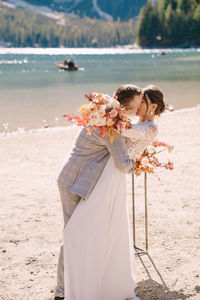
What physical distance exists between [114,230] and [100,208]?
0.84ft

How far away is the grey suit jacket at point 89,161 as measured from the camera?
3.27 meters

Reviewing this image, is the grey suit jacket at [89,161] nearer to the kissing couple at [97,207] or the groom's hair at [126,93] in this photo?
the kissing couple at [97,207]

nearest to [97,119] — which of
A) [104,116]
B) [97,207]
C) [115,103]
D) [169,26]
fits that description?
[104,116]

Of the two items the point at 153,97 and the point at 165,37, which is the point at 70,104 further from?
the point at 165,37

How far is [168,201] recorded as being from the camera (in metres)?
6.60

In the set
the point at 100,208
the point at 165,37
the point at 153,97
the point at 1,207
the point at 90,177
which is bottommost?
the point at 1,207

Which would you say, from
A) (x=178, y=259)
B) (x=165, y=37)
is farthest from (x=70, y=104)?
(x=165, y=37)

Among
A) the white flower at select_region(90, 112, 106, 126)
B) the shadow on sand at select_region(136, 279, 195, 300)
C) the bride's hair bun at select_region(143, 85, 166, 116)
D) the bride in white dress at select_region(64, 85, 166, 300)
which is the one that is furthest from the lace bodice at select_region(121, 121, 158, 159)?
the shadow on sand at select_region(136, 279, 195, 300)

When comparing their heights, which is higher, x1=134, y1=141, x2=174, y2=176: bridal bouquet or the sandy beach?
x1=134, y1=141, x2=174, y2=176: bridal bouquet

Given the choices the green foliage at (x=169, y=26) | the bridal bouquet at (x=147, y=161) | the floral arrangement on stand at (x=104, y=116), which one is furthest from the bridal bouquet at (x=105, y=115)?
the green foliage at (x=169, y=26)

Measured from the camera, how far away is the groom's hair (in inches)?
133

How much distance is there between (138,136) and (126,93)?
382 millimetres

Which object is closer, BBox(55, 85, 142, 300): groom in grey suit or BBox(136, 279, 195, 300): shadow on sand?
BBox(55, 85, 142, 300): groom in grey suit

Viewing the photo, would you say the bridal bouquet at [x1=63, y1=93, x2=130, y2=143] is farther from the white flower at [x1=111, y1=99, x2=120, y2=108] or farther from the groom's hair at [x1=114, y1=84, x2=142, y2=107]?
the groom's hair at [x1=114, y1=84, x2=142, y2=107]
